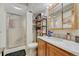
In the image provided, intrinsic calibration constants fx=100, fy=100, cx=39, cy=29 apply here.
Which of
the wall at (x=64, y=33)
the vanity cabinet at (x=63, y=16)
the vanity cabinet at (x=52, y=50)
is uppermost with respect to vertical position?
the vanity cabinet at (x=63, y=16)

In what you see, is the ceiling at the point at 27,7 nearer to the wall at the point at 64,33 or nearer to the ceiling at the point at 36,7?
the ceiling at the point at 36,7

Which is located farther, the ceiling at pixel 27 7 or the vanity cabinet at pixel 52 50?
the ceiling at pixel 27 7

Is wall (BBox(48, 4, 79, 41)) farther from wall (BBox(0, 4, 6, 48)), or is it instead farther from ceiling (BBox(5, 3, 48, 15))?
wall (BBox(0, 4, 6, 48))

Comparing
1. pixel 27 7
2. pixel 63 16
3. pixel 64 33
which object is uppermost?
pixel 27 7

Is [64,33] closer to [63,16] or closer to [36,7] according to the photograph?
[63,16]

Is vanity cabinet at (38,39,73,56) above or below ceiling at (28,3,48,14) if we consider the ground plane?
below

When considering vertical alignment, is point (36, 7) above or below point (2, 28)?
above

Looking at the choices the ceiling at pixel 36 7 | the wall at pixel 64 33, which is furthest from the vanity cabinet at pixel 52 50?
the ceiling at pixel 36 7

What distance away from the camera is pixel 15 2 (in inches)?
50.8

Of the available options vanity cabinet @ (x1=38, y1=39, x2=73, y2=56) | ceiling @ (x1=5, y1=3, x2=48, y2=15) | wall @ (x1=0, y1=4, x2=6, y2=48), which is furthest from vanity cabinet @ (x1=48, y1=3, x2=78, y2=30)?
wall @ (x1=0, y1=4, x2=6, y2=48)

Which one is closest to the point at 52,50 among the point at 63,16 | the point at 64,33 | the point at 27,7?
the point at 64,33

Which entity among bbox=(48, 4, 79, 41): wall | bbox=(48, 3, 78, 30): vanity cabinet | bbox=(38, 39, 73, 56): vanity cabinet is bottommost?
bbox=(38, 39, 73, 56): vanity cabinet

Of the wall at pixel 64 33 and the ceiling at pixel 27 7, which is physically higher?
the ceiling at pixel 27 7

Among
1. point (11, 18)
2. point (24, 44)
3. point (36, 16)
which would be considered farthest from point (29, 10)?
point (24, 44)
